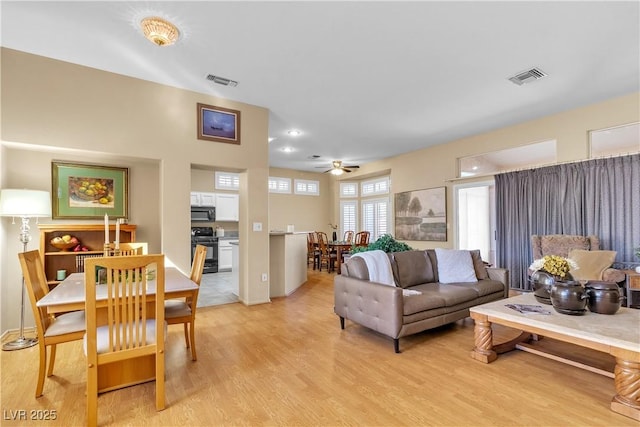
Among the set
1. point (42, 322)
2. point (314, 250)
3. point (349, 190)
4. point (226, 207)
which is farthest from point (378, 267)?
point (349, 190)

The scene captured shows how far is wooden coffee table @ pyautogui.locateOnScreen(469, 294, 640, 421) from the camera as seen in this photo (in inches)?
73.8

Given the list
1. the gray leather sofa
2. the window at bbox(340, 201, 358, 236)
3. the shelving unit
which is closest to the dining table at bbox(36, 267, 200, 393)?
the shelving unit

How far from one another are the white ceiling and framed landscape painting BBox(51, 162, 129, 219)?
50.3 inches

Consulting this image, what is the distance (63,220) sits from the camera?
3732 millimetres

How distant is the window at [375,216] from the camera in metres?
9.23

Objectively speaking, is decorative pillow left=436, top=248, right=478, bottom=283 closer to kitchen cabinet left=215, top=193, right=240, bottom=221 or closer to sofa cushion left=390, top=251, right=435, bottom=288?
sofa cushion left=390, top=251, right=435, bottom=288

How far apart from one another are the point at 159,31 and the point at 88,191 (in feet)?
7.80

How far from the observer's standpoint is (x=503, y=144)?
18.8 ft

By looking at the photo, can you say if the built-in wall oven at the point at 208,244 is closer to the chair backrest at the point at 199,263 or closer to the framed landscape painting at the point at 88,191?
the framed landscape painting at the point at 88,191

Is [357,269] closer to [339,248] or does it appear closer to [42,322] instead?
[42,322]

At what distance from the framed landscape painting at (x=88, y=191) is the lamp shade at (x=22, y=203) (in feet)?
2.20

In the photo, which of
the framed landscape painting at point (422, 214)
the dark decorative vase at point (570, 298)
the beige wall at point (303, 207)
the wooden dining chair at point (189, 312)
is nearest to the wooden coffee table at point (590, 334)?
the dark decorative vase at point (570, 298)

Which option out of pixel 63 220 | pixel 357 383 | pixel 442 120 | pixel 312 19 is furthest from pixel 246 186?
pixel 442 120

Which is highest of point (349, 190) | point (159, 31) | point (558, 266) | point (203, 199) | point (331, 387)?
point (159, 31)
